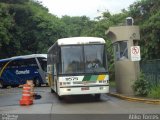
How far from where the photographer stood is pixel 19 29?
60.7 meters

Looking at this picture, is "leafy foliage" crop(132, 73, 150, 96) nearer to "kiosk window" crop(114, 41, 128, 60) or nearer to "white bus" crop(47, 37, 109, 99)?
"kiosk window" crop(114, 41, 128, 60)

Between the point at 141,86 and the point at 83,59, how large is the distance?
3868mm

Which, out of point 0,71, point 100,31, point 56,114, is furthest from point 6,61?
point 56,114

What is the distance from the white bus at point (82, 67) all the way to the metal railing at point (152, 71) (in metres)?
3.33

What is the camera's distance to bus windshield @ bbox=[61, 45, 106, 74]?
2227 cm

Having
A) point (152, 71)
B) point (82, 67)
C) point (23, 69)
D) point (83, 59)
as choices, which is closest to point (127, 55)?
point (152, 71)

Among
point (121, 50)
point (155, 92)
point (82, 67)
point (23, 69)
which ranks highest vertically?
point (121, 50)

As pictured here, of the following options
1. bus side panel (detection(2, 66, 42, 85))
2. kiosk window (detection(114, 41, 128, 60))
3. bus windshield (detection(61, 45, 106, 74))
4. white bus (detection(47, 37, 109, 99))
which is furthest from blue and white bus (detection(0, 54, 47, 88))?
bus windshield (detection(61, 45, 106, 74))

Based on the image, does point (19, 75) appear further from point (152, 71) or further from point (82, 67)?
point (82, 67)

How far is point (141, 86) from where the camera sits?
24.2m

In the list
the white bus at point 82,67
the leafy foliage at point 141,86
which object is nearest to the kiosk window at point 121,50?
the leafy foliage at point 141,86

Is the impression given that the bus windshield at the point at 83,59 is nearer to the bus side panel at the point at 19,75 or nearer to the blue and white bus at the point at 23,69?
the blue and white bus at the point at 23,69

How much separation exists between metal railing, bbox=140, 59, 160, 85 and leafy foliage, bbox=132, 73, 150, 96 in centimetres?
51

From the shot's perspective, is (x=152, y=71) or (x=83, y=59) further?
(x=152, y=71)
